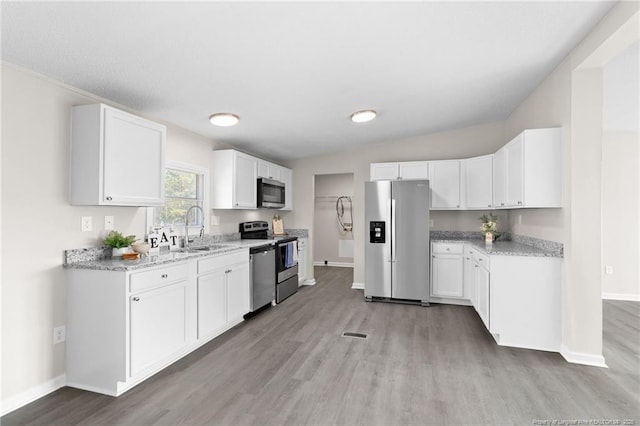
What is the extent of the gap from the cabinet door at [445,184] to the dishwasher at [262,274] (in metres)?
2.52

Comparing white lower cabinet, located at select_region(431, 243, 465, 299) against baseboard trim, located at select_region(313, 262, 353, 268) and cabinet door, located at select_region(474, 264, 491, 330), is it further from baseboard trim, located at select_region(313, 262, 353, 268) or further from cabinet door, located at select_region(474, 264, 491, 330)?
baseboard trim, located at select_region(313, 262, 353, 268)

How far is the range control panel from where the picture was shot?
4629mm

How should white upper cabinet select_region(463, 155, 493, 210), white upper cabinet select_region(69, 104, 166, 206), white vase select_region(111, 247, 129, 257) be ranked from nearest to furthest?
white upper cabinet select_region(69, 104, 166, 206)
white vase select_region(111, 247, 129, 257)
white upper cabinet select_region(463, 155, 493, 210)

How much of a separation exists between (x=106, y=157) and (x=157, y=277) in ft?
3.21

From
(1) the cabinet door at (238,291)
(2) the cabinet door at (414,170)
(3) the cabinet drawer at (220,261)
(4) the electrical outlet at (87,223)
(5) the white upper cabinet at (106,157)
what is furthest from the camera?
(2) the cabinet door at (414,170)

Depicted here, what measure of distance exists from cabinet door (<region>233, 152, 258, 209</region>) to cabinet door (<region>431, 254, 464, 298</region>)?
272 cm

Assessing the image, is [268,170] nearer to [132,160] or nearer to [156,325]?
→ [132,160]

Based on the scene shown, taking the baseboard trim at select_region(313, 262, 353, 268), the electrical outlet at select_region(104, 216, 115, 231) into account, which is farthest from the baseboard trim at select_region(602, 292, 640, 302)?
the electrical outlet at select_region(104, 216, 115, 231)

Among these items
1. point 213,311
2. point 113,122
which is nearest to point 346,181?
point 213,311

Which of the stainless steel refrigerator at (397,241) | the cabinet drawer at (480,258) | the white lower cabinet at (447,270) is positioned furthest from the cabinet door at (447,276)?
the cabinet drawer at (480,258)

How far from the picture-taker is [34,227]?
220 centimetres

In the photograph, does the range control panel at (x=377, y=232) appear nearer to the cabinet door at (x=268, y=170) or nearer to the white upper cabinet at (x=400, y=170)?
the white upper cabinet at (x=400, y=170)

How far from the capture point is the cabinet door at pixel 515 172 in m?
3.12

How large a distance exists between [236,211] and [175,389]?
8.74 ft
